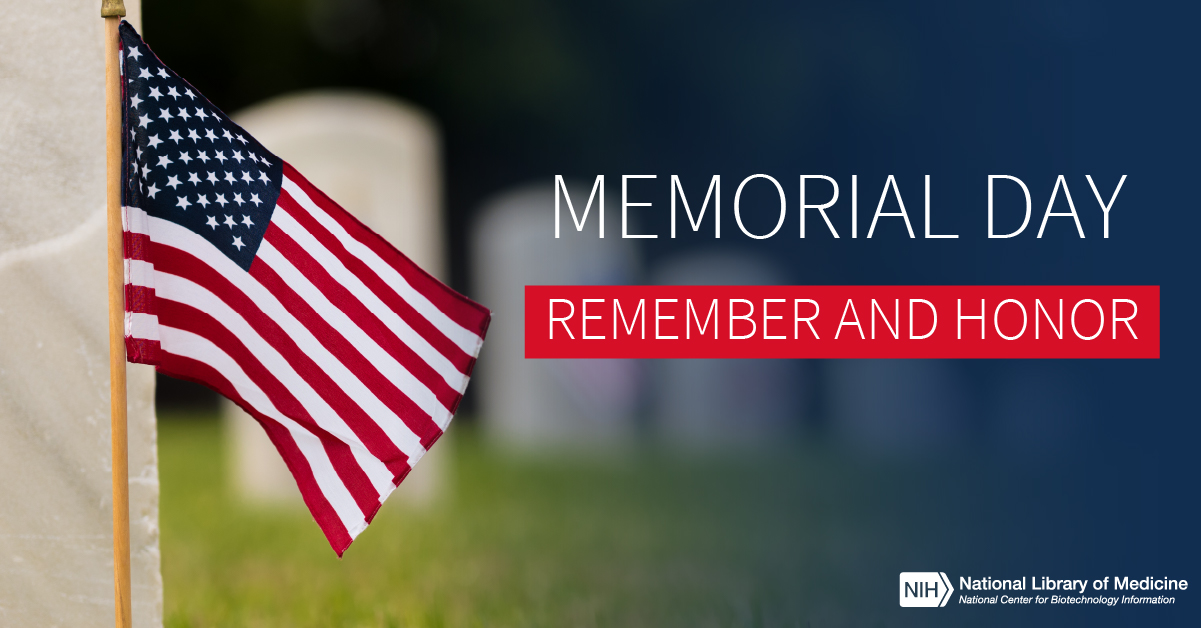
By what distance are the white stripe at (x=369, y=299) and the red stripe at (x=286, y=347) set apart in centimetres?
17

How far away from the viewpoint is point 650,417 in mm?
9578

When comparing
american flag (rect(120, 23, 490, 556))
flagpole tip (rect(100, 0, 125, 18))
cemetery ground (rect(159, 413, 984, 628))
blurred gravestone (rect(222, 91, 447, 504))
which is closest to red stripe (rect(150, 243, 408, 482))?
american flag (rect(120, 23, 490, 556))

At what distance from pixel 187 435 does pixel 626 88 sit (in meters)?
8.95

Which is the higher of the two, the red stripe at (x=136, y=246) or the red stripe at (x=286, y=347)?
the red stripe at (x=136, y=246)

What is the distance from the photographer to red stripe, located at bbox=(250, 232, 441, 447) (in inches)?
85.1

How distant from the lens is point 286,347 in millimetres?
2178

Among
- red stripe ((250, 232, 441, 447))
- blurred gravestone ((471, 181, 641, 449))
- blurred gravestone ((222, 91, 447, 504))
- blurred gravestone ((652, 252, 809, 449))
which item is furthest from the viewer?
blurred gravestone ((652, 252, 809, 449))

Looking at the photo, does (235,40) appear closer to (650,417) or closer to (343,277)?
Result: (650,417)

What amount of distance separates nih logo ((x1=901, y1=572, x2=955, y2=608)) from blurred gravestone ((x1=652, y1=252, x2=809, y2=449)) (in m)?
5.26

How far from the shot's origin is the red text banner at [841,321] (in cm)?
430

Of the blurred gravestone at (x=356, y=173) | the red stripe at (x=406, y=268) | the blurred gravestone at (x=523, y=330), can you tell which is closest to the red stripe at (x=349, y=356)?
the red stripe at (x=406, y=268)

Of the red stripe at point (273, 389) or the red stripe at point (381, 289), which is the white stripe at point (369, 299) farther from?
the red stripe at point (273, 389)

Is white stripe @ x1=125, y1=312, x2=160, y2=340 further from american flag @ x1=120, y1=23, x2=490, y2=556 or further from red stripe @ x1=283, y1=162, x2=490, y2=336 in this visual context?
red stripe @ x1=283, y1=162, x2=490, y2=336

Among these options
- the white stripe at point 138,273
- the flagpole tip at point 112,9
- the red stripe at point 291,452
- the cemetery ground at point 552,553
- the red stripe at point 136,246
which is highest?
the flagpole tip at point 112,9
